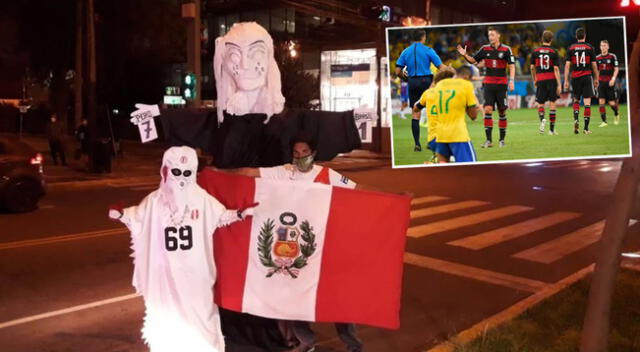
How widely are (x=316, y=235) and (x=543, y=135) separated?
5.71ft

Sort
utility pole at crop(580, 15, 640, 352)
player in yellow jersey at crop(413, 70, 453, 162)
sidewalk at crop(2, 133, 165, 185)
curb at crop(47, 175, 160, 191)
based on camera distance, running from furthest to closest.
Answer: sidewalk at crop(2, 133, 165, 185) < curb at crop(47, 175, 160, 191) < player in yellow jersey at crop(413, 70, 453, 162) < utility pole at crop(580, 15, 640, 352)

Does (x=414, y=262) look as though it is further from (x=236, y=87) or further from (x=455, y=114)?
(x=236, y=87)

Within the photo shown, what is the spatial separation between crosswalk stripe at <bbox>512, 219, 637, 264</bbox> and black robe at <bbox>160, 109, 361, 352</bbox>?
188 inches

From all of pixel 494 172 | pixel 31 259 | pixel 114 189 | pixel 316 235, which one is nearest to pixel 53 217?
pixel 31 259

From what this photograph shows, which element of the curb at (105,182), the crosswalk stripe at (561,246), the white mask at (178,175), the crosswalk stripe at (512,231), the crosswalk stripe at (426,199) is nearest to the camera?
the white mask at (178,175)

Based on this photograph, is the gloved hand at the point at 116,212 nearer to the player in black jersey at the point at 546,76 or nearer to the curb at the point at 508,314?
the curb at the point at 508,314

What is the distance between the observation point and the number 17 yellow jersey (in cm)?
451

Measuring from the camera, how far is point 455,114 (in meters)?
4.62

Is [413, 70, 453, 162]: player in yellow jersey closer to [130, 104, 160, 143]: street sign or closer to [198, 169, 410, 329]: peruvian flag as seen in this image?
[198, 169, 410, 329]: peruvian flag

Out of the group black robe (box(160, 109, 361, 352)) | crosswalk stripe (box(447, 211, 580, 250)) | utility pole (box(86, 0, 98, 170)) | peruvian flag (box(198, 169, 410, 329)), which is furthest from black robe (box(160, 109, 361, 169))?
utility pole (box(86, 0, 98, 170))

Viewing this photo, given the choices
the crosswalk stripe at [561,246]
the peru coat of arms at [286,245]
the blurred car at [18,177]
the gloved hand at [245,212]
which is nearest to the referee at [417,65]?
the peru coat of arms at [286,245]

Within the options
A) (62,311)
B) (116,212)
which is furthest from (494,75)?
(62,311)

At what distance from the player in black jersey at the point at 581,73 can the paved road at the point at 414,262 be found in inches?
92.2

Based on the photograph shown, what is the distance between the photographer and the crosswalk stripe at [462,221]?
10.5 metres
